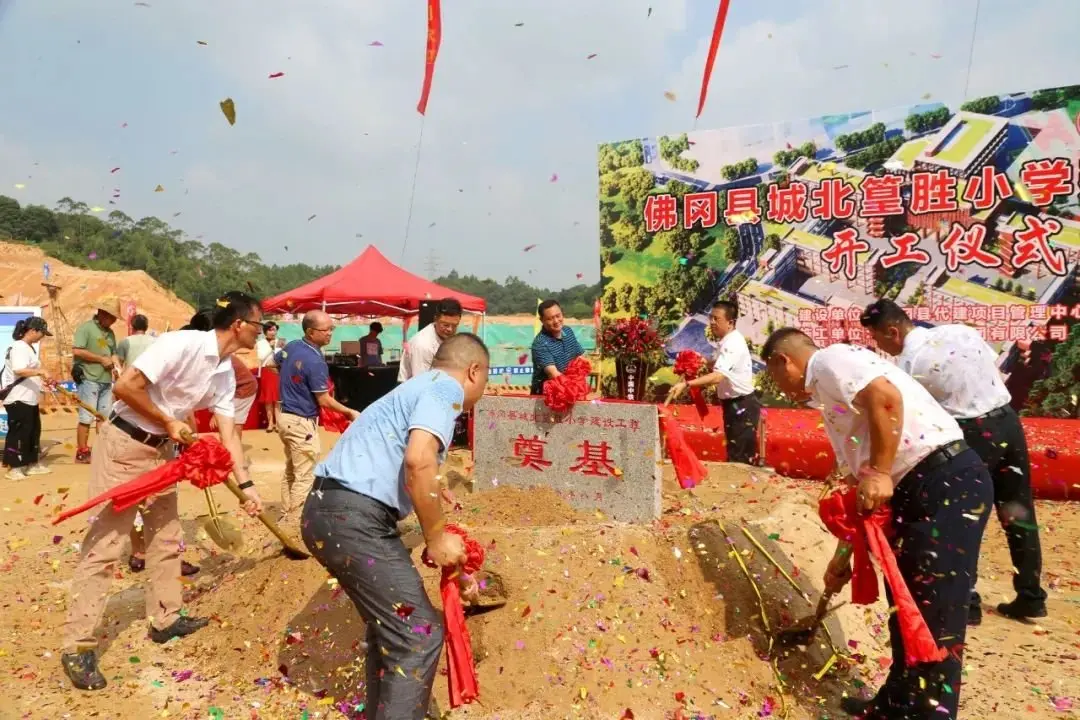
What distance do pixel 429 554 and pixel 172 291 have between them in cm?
3574

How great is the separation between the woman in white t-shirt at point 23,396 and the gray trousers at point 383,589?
651 cm

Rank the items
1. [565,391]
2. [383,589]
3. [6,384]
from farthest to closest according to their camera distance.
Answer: [6,384] → [565,391] → [383,589]

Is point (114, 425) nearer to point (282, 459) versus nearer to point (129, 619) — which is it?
point (129, 619)

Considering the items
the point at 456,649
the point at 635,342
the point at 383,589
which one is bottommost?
the point at 456,649

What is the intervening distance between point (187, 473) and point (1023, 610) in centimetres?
478

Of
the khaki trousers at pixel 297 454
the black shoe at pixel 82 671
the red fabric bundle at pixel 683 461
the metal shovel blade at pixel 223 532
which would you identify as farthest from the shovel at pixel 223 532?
the red fabric bundle at pixel 683 461

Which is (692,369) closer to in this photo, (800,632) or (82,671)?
(800,632)

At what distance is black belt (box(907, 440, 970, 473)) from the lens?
265cm

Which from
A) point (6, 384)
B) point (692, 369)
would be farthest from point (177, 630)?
point (6, 384)

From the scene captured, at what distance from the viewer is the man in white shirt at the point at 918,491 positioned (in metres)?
2.58

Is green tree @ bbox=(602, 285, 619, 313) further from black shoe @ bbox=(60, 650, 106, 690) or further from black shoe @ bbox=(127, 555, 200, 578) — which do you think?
black shoe @ bbox=(60, 650, 106, 690)

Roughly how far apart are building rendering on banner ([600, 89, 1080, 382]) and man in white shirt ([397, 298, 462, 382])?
6.21 metres

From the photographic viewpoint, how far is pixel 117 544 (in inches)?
136

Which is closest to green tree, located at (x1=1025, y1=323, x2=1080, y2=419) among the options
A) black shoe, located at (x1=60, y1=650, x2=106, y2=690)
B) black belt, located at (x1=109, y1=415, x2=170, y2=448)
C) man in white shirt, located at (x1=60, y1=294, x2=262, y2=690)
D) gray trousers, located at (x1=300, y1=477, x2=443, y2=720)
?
gray trousers, located at (x1=300, y1=477, x2=443, y2=720)
